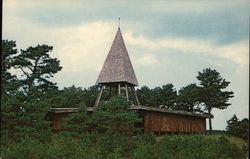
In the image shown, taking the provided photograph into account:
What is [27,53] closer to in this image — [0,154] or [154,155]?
[0,154]

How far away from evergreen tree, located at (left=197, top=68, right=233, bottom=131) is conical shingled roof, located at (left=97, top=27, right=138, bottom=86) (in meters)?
12.0

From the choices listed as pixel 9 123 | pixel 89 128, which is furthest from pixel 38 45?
pixel 9 123

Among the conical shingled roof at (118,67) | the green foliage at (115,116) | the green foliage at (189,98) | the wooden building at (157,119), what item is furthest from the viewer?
the green foliage at (189,98)

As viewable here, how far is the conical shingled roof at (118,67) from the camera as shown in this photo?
24.7 m

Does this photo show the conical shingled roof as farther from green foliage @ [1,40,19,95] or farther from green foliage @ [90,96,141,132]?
green foliage @ [1,40,19,95]

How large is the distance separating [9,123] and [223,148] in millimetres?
11279

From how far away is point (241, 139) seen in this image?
83.6 ft

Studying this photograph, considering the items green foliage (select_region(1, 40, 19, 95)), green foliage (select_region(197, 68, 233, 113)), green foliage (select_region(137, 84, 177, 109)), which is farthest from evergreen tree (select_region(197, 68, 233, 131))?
green foliage (select_region(1, 40, 19, 95))

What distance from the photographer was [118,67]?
24.9m

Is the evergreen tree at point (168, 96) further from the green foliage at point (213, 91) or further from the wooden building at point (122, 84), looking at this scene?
the wooden building at point (122, 84)

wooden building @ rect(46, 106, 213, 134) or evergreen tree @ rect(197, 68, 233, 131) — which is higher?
evergreen tree @ rect(197, 68, 233, 131)

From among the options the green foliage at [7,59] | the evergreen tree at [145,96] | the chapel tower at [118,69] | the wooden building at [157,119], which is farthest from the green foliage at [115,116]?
the evergreen tree at [145,96]

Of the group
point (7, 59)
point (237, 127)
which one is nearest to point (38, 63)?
point (7, 59)

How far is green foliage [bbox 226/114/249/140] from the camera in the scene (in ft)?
82.9
